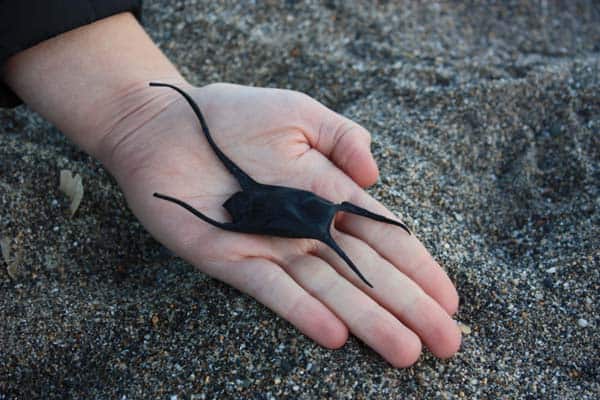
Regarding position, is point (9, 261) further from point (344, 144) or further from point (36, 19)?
point (344, 144)

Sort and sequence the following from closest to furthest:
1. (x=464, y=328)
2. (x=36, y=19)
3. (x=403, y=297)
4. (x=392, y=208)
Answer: (x=403, y=297), (x=464, y=328), (x=36, y=19), (x=392, y=208)

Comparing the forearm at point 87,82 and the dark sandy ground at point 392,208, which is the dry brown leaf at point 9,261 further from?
the forearm at point 87,82

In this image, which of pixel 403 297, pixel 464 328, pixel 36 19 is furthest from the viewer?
pixel 36 19

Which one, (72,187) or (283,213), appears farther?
(72,187)

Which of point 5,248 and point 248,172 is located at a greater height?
point 248,172

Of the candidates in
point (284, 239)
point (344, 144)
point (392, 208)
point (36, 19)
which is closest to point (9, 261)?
point (36, 19)

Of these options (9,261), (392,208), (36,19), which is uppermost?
(36,19)

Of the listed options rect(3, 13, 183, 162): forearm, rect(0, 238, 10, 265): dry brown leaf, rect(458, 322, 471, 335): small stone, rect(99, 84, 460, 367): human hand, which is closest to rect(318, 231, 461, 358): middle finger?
rect(99, 84, 460, 367): human hand

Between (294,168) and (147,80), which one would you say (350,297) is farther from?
(147,80)

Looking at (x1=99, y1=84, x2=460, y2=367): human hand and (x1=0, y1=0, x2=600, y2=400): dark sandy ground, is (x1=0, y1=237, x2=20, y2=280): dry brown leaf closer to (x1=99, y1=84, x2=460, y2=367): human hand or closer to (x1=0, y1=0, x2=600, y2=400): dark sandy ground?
(x1=0, y1=0, x2=600, y2=400): dark sandy ground
